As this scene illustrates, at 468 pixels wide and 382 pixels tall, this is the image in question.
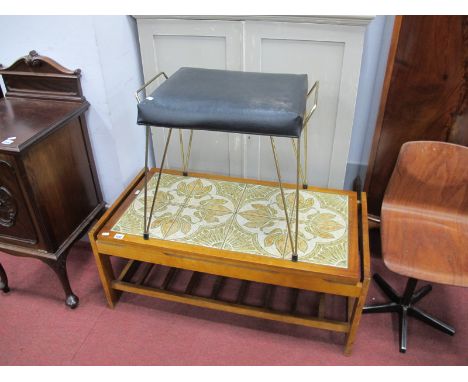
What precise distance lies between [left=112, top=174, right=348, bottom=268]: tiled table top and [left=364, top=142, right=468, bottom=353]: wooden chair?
0.22 metres

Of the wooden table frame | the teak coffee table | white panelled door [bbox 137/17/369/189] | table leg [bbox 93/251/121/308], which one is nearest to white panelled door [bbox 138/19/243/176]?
white panelled door [bbox 137/17/369/189]

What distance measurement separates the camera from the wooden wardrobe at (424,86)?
62.5 inches

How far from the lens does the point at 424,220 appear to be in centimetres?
185

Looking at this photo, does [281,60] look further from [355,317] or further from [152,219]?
[355,317]

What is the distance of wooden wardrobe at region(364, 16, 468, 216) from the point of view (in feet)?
Answer: 5.21

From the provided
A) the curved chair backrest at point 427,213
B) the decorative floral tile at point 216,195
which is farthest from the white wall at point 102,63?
the curved chair backrest at point 427,213

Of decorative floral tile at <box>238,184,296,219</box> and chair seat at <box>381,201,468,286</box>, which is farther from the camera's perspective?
decorative floral tile at <box>238,184,296,219</box>

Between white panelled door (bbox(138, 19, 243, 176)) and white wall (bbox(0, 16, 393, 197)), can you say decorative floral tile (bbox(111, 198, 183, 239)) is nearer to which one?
white wall (bbox(0, 16, 393, 197))

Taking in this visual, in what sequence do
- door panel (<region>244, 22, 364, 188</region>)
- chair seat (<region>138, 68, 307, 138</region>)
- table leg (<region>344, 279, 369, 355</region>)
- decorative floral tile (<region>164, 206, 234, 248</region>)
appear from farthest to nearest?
door panel (<region>244, 22, 364, 188</region>), decorative floral tile (<region>164, 206, 234, 248</region>), table leg (<region>344, 279, 369, 355</region>), chair seat (<region>138, 68, 307, 138</region>)

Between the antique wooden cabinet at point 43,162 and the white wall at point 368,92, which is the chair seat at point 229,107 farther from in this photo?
the white wall at point 368,92

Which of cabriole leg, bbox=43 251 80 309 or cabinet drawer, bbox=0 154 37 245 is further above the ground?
cabinet drawer, bbox=0 154 37 245

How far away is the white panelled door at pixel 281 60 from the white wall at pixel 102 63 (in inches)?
5.9

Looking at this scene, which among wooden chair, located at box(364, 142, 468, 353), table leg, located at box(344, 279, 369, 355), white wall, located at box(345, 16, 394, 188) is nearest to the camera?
table leg, located at box(344, 279, 369, 355)

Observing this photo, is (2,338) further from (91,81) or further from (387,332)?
(387,332)
